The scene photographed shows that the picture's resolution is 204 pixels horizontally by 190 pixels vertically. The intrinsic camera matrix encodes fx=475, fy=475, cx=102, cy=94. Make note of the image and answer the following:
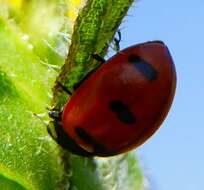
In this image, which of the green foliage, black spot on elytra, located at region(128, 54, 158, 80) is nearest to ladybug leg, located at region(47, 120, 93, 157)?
the green foliage

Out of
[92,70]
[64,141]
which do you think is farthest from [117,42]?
[64,141]

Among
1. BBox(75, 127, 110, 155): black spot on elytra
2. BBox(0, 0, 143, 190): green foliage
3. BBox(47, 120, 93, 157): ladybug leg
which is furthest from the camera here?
BBox(75, 127, 110, 155): black spot on elytra

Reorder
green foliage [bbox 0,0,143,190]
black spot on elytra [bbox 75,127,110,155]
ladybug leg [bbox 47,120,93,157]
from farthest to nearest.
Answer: black spot on elytra [bbox 75,127,110,155] < ladybug leg [bbox 47,120,93,157] < green foliage [bbox 0,0,143,190]

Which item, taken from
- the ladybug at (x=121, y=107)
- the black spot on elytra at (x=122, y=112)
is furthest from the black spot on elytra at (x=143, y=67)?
the black spot on elytra at (x=122, y=112)

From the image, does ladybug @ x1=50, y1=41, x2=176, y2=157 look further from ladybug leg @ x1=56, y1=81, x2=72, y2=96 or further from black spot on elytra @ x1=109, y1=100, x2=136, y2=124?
ladybug leg @ x1=56, y1=81, x2=72, y2=96

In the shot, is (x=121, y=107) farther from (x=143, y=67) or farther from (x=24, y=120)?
(x=24, y=120)

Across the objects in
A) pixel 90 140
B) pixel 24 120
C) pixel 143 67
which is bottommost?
pixel 90 140

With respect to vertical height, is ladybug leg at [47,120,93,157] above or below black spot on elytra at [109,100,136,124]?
below

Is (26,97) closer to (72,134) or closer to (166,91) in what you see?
(72,134)
